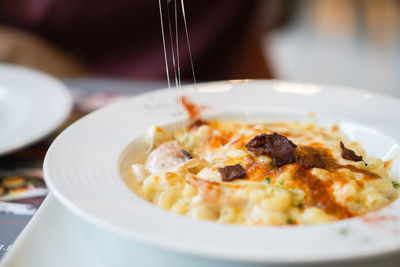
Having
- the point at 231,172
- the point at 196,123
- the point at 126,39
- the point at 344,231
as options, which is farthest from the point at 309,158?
the point at 126,39

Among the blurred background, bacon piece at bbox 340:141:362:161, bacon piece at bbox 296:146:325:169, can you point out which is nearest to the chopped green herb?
bacon piece at bbox 296:146:325:169

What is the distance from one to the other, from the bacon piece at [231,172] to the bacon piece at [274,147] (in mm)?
106

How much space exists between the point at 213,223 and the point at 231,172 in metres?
0.34

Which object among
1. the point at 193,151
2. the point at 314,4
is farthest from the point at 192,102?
the point at 314,4

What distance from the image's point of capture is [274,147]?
1.48 meters

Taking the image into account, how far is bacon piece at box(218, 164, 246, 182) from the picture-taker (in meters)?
1.43

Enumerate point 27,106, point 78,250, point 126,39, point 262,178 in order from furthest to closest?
point 126,39
point 27,106
point 262,178
point 78,250

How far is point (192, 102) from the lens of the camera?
2.09 metres

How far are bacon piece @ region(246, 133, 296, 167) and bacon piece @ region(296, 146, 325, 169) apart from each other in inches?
1.2

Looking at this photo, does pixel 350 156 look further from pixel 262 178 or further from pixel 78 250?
pixel 78 250

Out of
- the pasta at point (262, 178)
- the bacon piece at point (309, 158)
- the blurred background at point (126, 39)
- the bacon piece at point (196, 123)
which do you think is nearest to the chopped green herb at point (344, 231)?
the pasta at point (262, 178)

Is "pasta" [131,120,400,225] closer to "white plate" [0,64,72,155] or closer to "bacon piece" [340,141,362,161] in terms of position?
"bacon piece" [340,141,362,161]

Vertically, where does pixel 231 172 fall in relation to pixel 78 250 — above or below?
above

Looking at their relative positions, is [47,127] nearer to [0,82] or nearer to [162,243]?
[0,82]
